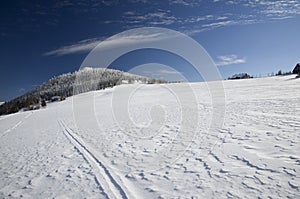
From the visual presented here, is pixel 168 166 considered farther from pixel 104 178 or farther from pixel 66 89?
pixel 66 89

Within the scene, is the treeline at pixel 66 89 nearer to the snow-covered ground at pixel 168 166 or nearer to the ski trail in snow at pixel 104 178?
the snow-covered ground at pixel 168 166

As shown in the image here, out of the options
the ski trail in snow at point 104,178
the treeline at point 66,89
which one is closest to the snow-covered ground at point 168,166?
the ski trail in snow at point 104,178

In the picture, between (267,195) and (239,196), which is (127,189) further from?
(267,195)

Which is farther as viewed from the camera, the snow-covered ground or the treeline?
the treeline

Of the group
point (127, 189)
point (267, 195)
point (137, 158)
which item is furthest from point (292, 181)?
point (137, 158)

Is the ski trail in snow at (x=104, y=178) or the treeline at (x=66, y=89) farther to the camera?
the treeline at (x=66, y=89)

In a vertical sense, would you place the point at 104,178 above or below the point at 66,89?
below

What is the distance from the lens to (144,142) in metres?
7.77

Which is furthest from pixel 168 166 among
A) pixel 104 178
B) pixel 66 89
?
pixel 66 89

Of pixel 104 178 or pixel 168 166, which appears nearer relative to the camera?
pixel 104 178

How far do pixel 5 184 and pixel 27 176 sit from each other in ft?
1.73

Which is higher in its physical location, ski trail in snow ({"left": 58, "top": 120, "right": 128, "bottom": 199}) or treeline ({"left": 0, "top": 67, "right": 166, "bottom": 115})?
treeline ({"left": 0, "top": 67, "right": 166, "bottom": 115})

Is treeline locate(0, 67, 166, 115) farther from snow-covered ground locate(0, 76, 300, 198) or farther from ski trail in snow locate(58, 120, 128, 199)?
ski trail in snow locate(58, 120, 128, 199)

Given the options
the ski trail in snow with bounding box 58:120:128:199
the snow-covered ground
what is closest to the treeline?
the snow-covered ground
